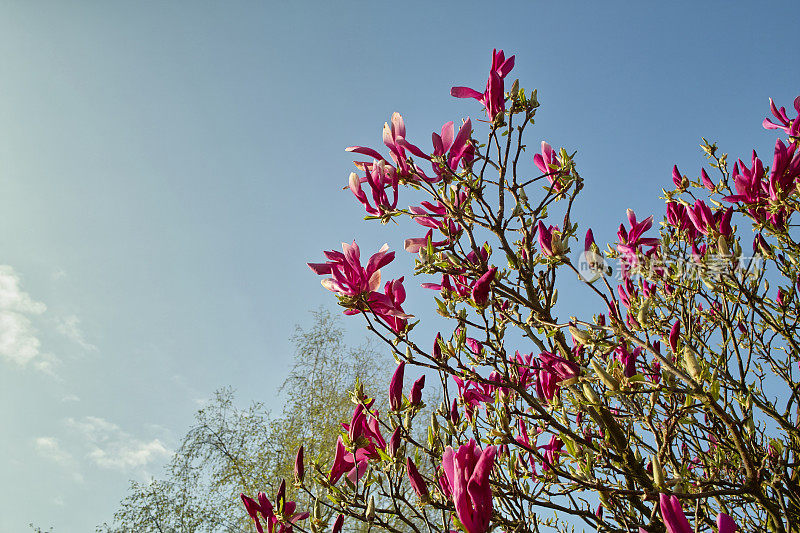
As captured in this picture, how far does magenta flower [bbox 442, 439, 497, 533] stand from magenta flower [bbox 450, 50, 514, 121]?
71 cm

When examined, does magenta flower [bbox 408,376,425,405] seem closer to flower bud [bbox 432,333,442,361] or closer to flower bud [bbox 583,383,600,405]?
flower bud [bbox 432,333,442,361]

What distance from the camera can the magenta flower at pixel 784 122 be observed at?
Answer: 1460mm

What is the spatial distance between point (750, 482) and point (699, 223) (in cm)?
67

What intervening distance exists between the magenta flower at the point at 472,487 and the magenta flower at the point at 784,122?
1.52 metres

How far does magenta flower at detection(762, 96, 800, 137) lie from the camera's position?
1.46m

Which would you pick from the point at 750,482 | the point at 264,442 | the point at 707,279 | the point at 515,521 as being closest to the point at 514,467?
the point at 515,521

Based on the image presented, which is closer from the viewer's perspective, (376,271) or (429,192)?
(376,271)

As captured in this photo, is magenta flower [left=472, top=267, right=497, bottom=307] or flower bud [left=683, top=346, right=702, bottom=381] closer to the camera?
flower bud [left=683, top=346, right=702, bottom=381]

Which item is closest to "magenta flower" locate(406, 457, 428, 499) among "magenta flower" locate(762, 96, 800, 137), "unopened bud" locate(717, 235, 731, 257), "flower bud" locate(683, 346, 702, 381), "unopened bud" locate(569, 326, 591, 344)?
"unopened bud" locate(569, 326, 591, 344)

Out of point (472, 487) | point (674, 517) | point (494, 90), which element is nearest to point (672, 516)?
point (674, 517)

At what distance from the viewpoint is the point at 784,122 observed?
5.02 ft

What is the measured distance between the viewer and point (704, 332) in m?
1.57

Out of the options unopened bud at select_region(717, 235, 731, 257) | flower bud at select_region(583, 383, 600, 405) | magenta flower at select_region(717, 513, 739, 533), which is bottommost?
magenta flower at select_region(717, 513, 739, 533)

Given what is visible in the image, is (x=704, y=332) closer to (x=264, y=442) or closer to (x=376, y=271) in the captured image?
(x=376, y=271)
